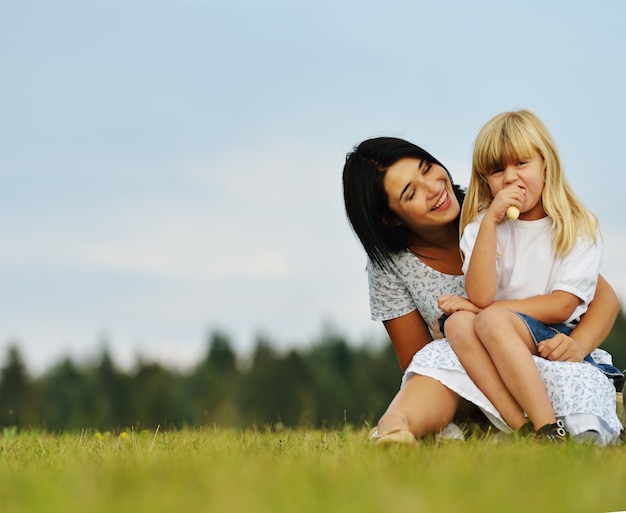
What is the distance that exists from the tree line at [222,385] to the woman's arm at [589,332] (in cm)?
2662

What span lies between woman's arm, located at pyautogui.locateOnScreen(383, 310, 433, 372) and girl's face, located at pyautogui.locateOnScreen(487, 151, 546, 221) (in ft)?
3.57

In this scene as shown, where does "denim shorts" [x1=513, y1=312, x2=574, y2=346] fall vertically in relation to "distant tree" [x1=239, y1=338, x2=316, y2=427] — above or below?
above

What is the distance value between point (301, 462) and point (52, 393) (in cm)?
3726

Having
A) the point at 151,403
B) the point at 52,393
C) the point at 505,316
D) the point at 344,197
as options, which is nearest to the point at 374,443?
the point at 505,316

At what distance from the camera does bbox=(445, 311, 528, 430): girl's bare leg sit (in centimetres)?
418

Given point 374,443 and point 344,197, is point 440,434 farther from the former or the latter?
point 344,197

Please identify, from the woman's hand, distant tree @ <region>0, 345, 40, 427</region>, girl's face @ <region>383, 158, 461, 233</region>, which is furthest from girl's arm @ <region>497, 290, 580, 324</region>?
distant tree @ <region>0, 345, 40, 427</region>

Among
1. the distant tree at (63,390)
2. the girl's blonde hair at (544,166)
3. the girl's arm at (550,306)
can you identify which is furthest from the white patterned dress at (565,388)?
the distant tree at (63,390)

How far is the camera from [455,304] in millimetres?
4375

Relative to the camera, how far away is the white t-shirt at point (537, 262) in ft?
14.1

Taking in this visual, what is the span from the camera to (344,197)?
200 inches

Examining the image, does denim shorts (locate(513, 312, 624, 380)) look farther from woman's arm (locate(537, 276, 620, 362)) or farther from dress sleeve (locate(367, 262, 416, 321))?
dress sleeve (locate(367, 262, 416, 321))

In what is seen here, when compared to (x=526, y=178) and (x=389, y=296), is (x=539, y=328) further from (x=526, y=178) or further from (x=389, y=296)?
(x=389, y=296)

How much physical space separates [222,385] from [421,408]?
106 feet
